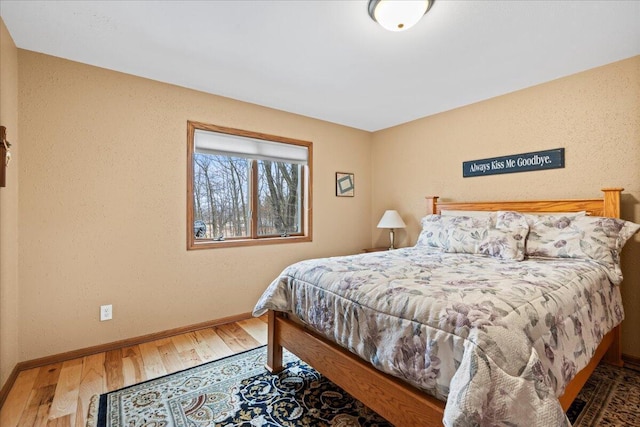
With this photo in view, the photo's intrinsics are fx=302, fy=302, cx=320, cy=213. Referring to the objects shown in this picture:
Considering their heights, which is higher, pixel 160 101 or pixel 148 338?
pixel 160 101

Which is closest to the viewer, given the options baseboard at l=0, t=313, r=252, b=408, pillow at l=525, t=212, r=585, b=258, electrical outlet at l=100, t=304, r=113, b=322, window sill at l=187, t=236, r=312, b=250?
baseboard at l=0, t=313, r=252, b=408

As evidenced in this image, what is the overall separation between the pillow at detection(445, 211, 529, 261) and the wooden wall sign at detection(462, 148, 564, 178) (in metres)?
0.55

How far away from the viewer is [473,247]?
2586 mm

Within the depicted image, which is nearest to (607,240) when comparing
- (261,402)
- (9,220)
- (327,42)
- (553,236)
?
(553,236)

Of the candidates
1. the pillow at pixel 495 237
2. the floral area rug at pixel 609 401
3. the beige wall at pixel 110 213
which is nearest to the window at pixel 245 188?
the beige wall at pixel 110 213

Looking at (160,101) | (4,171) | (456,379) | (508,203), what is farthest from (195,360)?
(508,203)

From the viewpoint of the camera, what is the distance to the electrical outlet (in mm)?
2451

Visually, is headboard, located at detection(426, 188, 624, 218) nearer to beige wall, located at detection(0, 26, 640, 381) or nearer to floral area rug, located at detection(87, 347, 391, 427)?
beige wall, located at detection(0, 26, 640, 381)

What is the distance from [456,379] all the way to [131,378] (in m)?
2.12

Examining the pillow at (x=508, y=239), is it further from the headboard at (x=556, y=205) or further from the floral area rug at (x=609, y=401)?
the floral area rug at (x=609, y=401)

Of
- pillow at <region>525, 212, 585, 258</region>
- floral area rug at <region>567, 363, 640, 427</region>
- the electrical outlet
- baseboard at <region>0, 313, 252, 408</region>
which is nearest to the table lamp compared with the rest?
pillow at <region>525, 212, 585, 258</region>

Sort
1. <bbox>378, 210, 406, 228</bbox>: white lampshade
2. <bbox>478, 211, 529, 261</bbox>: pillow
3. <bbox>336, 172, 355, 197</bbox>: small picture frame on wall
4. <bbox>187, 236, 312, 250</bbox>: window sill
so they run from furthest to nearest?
<bbox>336, 172, 355, 197</bbox>: small picture frame on wall, <bbox>378, 210, 406, 228</bbox>: white lampshade, <bbox>187, 236, 312, 250</bbox>: window sill, <bbox>478, 211, 529, 261</bbox>: pillow

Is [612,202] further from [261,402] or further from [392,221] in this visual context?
[261,402]

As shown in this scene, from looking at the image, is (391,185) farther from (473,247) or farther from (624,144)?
(624,144)
